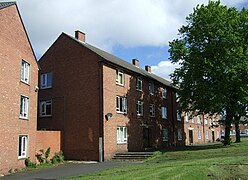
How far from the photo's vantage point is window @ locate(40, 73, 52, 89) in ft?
102

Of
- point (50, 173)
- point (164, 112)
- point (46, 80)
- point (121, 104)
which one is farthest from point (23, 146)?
point (164, 112)

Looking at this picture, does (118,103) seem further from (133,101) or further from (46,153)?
(46,153)

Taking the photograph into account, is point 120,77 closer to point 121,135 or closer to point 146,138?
point 121,135

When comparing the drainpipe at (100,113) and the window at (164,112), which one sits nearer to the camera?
the drainpipe at (100,113)

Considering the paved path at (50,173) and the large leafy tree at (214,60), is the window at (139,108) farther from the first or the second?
the paved path at (50,173)

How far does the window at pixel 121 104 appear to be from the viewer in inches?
1174

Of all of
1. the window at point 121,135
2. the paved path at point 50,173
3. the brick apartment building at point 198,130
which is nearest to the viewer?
the paved path at point 50,173

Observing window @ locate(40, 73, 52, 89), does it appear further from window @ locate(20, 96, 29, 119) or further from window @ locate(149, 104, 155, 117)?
window @ locate(149, 104, 155, 117)

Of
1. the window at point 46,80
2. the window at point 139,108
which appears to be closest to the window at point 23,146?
the window at point 46,80

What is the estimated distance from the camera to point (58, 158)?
2584 centimetres

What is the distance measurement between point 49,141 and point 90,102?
4.90m

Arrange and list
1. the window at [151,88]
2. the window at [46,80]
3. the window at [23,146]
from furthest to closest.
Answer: the window at [151,88] < the window at [46,80] < the window at [23,146]

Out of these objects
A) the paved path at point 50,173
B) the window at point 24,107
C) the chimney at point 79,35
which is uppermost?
the chimney at point 79,35

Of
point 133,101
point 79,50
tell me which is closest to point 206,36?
point 133,101
